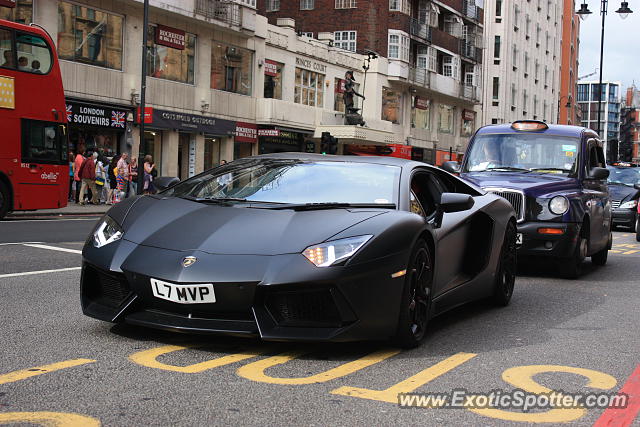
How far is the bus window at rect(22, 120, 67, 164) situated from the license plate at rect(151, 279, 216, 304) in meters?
15.6

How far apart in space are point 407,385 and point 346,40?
160 ft

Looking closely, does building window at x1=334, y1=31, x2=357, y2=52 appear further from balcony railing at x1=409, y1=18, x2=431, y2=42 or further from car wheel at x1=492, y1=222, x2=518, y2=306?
car wheel at x1=492, y1=222, x2=518, y2=306

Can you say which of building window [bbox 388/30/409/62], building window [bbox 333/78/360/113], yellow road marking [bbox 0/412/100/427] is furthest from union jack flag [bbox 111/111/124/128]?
yellow road marking [bbox 0/412/100/427]

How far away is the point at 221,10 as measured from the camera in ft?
121

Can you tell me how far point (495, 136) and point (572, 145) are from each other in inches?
40.5

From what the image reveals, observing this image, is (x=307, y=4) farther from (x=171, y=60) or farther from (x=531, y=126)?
(x=531, y=126)

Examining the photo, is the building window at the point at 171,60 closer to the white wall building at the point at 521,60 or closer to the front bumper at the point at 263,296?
the front bumper at the point at 263,296

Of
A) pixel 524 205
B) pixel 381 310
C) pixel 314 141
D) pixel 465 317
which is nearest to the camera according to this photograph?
pixel 381 310

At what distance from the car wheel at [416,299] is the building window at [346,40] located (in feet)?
155

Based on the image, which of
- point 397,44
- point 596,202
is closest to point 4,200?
point 596,202

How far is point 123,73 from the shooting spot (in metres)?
32.1

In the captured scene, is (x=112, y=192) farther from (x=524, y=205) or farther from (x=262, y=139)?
(x=524, y=205)

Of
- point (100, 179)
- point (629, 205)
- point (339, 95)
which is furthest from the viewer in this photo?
point (339, 95)

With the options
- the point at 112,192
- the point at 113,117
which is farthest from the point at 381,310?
the point at 113,117
